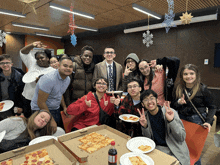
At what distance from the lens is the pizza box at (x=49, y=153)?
47.1 inches

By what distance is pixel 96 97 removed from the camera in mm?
2248

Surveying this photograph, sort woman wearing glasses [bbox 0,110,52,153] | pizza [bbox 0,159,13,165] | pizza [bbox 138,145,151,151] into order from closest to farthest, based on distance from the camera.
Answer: pizza [bbox 0,159,13,165]
pizza [bbox 138,145,151,151]
woman wearing glasses [bbox 0,110,52,153]

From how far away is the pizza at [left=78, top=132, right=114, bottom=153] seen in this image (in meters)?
1.38

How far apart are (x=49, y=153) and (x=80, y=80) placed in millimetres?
1597

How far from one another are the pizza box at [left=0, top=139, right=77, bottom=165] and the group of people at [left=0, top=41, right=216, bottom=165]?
0.40 meters

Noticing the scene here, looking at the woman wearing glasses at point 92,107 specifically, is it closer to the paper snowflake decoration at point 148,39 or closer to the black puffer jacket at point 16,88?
the black puffer jacket at point 16,88

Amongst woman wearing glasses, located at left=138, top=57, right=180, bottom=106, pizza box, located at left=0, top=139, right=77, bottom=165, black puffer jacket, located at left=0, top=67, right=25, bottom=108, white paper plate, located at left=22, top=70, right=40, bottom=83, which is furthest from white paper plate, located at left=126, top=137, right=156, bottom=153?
black puffer jacket, located at left=0, top=67, right=25, bottom=108

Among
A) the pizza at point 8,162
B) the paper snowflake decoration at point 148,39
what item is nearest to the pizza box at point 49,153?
the pizza at point 8,162

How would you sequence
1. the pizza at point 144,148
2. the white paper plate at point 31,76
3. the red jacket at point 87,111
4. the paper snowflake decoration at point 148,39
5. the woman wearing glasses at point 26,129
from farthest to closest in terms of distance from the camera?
the paper snowflake decoration at point 148,39 < the white paper plate at point 31,76 < the red jacket at point 87,111 < the woman wearing glasses at point 26,129 < the pizza at point 144,148

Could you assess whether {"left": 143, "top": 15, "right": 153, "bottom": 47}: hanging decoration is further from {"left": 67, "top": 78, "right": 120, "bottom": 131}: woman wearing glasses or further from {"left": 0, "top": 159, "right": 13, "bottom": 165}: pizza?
{"left": 0, "top": 159, "right": 13, "bottom": 165}: pizza

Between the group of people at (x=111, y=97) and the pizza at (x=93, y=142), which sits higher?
the group of people at (x=111, y=97)

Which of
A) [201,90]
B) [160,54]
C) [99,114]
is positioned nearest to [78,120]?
[99,114]

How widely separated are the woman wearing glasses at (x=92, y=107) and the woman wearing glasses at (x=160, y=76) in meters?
0.76

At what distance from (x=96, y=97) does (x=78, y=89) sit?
66 centimetres
